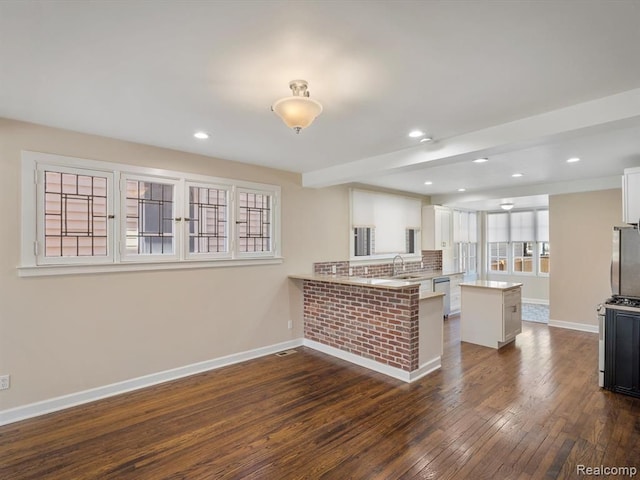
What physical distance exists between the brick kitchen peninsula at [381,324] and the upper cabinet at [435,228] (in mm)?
3193

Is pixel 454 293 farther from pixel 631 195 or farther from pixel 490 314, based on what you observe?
pixel 631 195

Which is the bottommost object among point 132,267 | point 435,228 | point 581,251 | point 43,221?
point 132,267

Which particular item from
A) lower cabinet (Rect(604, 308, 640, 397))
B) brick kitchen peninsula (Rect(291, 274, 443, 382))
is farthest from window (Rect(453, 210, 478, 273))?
lower cabinet (Rect(604, 308, 640, 397))

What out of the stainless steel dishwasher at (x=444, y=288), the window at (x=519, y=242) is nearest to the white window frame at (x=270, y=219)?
the stainless steel dishwasher at (x=444, y=288)

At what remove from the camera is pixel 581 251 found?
18.3 ft

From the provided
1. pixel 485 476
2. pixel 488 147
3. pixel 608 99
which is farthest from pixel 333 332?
pixel 608 99

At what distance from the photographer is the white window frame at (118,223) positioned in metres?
2.92

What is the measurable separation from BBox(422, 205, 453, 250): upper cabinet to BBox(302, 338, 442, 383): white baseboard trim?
3.45 metres

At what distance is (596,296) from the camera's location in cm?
544

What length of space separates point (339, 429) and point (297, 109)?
2.45 meters

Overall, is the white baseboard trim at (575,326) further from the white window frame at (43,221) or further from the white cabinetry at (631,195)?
the white window frame at (43,221)

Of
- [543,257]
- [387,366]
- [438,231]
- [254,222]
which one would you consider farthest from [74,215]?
[543,257]

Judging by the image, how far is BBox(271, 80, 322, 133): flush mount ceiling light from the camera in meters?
2.05

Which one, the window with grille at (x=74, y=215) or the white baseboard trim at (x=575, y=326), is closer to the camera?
the window with grille at (x=74, y=215)
